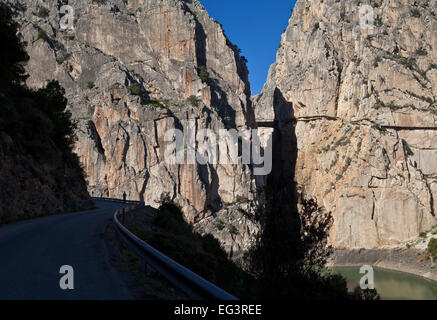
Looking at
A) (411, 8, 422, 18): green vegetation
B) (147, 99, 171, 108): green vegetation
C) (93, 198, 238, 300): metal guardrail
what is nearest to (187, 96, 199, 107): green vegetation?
(147, 99, 171, 108): green vegetation

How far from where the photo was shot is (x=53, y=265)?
8312 mm

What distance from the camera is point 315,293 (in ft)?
41.8

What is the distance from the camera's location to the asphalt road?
632 cm

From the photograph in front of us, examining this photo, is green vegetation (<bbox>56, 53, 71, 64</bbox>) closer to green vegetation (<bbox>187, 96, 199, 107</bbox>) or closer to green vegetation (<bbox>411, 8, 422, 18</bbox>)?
green vegetation (<bbox>187, 96, 199, 107</bbox>)

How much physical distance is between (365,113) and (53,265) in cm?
7919

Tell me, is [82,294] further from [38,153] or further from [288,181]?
[288,181]

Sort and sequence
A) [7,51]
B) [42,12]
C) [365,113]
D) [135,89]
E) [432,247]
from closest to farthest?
[7,51]
[432,247]
[135,89]
[42,12]
[365,113]

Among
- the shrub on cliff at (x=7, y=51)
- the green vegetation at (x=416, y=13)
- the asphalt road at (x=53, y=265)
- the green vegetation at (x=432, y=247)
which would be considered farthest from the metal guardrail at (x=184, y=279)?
the green vegetation at (x=416, y=13)

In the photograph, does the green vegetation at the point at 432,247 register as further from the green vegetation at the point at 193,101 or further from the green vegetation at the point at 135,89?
the green vegetation at the point at 135,89

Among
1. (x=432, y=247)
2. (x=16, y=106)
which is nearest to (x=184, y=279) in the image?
(x=16, y=106)

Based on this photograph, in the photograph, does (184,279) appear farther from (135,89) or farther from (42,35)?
(42,35)

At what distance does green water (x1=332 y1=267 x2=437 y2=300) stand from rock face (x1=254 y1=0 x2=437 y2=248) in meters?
8.89

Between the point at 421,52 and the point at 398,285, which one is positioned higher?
the point at 421,52

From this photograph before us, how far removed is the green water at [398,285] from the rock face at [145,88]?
20.1 m
